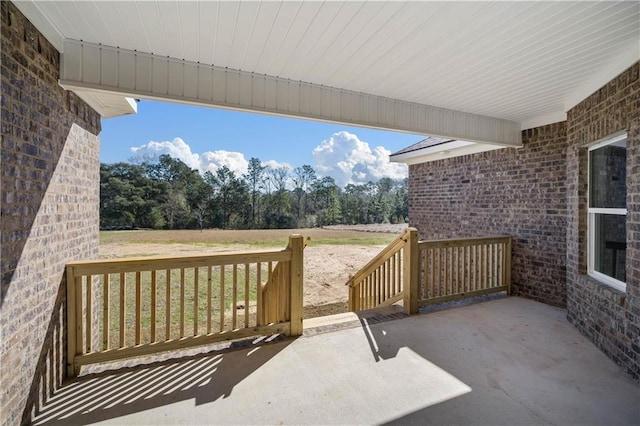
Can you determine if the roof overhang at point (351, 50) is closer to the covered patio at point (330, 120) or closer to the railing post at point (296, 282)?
the covered patio at point (330, 120)

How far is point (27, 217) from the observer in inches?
85.8

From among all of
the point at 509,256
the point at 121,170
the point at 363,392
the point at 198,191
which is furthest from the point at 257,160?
the point at 363,392

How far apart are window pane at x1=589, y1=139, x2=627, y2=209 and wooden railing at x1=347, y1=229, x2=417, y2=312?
224 cm

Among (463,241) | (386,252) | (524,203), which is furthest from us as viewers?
(524,203)

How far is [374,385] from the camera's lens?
104 inches

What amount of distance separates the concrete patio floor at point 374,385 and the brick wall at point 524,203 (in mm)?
1680

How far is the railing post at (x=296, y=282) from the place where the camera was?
11.5 ft

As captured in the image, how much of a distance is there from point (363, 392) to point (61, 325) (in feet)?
8.96

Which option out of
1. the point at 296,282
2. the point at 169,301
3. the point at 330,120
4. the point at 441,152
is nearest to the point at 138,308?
the point at 169,301

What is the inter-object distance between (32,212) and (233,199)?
2485cm

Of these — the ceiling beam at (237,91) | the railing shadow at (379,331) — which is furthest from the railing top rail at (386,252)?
the ceiling beam at (237,91)

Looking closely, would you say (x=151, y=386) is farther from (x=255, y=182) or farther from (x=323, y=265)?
(x=255, y=182)

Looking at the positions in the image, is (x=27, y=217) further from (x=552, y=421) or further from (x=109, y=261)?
(x=552, y=421)

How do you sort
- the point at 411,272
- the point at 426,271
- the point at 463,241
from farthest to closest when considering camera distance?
the point at 463,241, the point at 426,271, the point at 411,272
